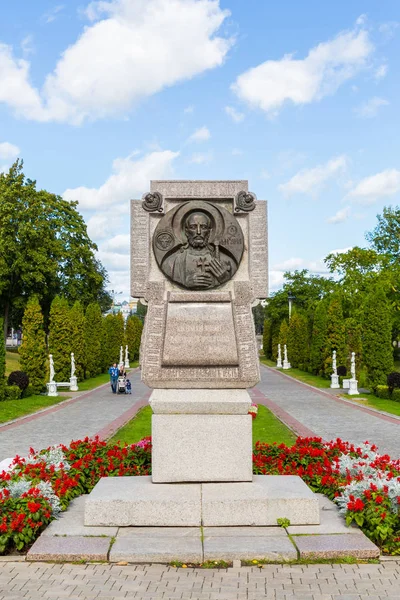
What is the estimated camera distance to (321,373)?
32312 millimetres

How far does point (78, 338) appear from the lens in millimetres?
28797

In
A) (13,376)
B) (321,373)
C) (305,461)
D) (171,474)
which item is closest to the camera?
(171,474)

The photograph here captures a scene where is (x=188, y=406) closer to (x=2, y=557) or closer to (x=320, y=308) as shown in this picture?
(x=2, y=557)

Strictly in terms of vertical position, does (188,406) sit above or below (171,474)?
above

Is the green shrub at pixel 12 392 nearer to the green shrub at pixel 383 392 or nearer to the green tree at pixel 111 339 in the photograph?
the green shrub at pixel 383 392

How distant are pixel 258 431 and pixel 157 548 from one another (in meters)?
8.38

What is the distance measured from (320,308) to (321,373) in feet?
12.9

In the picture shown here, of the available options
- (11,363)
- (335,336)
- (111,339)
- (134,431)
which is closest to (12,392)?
(134,431)

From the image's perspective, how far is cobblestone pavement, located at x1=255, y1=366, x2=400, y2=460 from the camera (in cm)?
1304

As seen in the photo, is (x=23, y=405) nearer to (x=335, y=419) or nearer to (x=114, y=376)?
(x=114, y=376)

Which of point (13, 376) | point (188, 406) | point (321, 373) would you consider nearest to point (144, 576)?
point (188, 406)

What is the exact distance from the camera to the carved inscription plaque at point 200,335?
20.7ft

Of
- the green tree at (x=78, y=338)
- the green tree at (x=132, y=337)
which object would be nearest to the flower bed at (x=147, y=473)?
the green tree at (x=78, y=338)

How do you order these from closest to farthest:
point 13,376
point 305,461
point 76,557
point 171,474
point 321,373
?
point 76,557, point 171,474, point 305,461, point 13,376, point 321,373
